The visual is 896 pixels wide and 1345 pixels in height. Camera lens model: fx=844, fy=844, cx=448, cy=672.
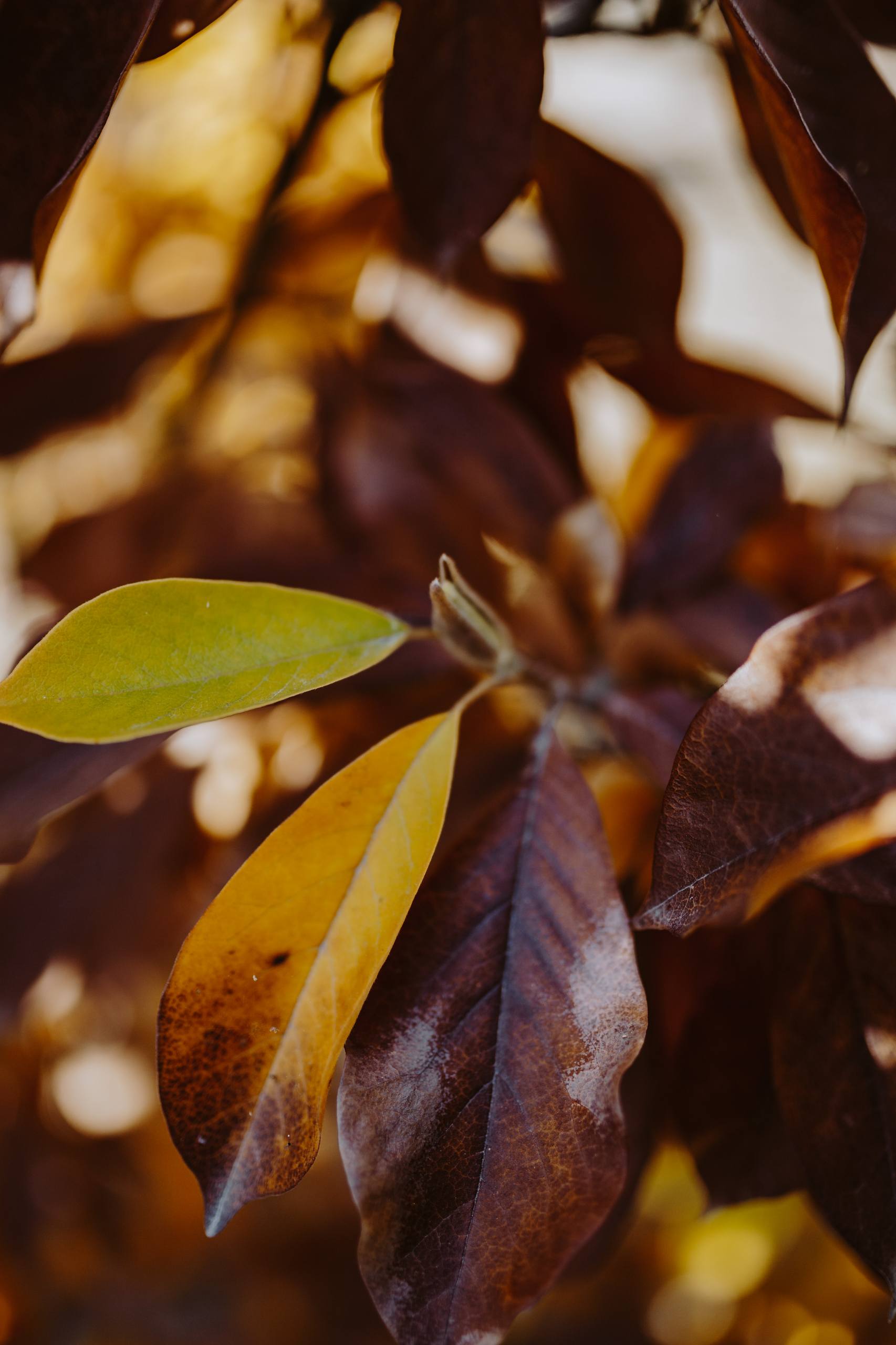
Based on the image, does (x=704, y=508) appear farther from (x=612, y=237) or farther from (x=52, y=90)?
(x=52, y=90)

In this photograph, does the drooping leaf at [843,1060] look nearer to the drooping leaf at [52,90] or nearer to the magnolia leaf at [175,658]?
the magnolia leaf at [175,658]

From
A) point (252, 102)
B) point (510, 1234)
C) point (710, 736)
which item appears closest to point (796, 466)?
point (252, 102)

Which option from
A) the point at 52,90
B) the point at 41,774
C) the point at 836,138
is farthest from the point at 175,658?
the point at 836,138

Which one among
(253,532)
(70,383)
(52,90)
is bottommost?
(253,532)

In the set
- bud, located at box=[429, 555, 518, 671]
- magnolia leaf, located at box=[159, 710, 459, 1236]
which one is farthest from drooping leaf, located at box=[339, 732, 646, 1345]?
bud, located at box=[429, 555, 518, 671]

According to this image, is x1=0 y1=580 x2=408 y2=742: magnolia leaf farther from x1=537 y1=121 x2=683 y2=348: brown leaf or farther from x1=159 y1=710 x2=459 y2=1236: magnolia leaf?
x1=537 y1=121 x2=683 y2=348: brown leaf

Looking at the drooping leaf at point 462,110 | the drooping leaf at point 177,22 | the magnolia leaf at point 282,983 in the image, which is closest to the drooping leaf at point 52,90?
the drooping leaf at point 177,22

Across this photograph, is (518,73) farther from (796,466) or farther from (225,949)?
(796,466)
